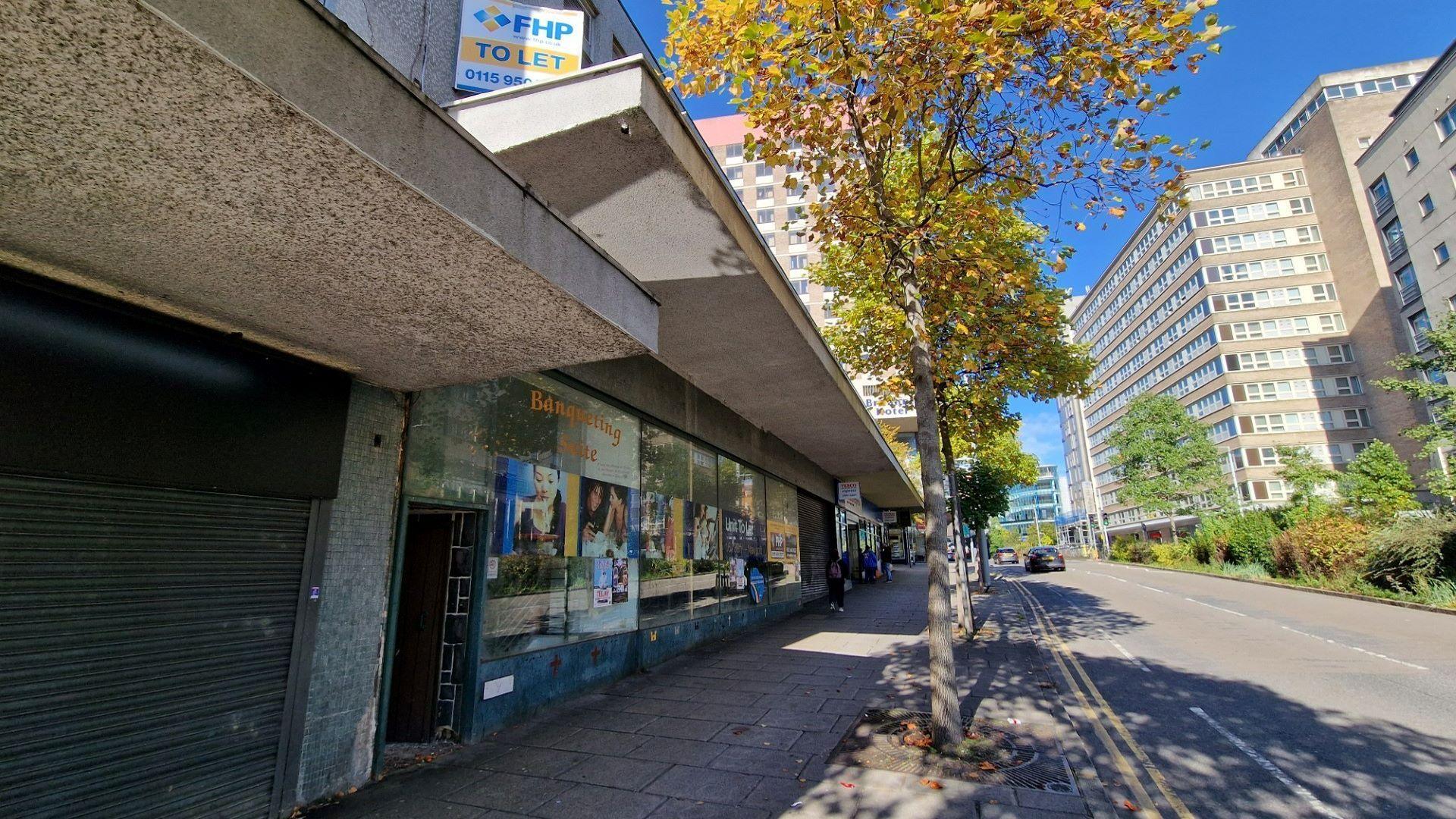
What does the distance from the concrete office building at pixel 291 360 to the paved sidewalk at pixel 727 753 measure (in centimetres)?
54

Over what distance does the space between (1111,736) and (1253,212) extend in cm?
6530

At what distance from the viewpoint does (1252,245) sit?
52094mm

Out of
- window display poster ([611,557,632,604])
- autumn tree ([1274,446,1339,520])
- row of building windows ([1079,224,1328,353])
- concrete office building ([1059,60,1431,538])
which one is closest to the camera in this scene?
window display poster ([611,557,632,604])

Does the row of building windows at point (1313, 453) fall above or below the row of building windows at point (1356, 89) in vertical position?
below

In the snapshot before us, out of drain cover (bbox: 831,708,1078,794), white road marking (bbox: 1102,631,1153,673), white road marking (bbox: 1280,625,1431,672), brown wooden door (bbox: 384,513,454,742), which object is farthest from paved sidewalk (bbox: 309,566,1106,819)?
white road marking (bbox: 1280,625,1431,672)

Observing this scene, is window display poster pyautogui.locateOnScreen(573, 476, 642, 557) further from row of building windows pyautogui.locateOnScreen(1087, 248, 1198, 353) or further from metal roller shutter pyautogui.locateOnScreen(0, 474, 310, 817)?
row of building windows pyautogui.locateOnScreen(1087, 248, 1198, 353)

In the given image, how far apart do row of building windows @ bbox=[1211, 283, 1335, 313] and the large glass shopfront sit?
5862 cm

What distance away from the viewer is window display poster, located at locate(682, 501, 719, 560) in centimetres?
1073

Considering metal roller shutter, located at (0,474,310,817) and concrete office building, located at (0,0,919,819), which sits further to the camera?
metal roller shutter, located at (0,474,310,817)

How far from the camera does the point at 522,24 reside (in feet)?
23.0

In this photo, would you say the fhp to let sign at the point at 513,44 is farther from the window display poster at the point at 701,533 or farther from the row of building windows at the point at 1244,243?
the row of building windows at the point at 1244,243

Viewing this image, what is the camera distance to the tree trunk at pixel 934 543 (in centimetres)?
562

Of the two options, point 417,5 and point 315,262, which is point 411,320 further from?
point 417,5

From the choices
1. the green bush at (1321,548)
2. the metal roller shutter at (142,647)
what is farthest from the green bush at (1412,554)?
the metal roller shutter at (142,647)
